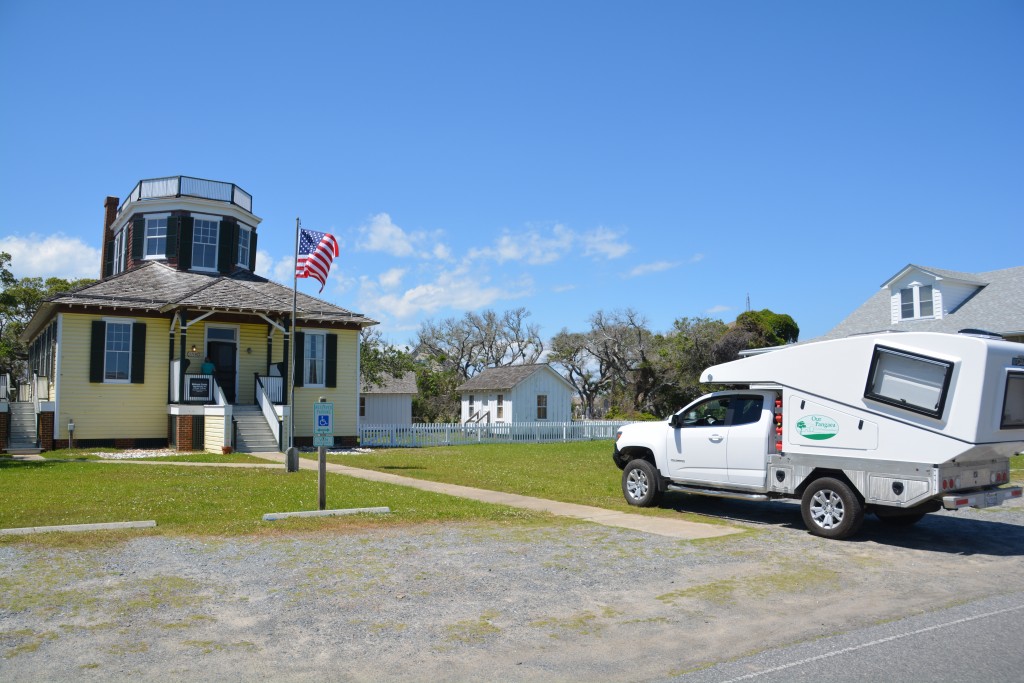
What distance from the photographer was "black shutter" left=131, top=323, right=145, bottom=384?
24.7 meters

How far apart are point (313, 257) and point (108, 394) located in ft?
27.1

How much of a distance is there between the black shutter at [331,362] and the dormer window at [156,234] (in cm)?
751

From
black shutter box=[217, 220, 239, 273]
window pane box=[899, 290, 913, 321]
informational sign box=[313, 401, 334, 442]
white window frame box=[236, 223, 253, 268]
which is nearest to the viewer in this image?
informational sign box=[313, 401, 334, 442]

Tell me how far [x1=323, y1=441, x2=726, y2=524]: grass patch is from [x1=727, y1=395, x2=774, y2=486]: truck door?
95cm

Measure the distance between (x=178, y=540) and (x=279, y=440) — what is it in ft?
50.6

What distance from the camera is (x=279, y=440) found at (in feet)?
78.9

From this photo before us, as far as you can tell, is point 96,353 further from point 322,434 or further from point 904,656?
point 904,656

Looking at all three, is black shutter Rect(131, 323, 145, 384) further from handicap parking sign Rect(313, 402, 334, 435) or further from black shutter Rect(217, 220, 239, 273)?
handicap parking sign Rect(313, 402, 334, 435)

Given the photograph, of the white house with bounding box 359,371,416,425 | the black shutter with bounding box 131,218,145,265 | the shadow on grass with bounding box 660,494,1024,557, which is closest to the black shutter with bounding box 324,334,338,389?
the black shutter with bounding box 131,218,145,265

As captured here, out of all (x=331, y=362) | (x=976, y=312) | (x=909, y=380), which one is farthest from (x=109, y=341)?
(x=976, y=312)

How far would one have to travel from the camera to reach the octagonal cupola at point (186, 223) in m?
28.9

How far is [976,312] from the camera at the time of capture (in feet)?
99.4

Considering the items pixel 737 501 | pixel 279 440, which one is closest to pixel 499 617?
pixel 737 501

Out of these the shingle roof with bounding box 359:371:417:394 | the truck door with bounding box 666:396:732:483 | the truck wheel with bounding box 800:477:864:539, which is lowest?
the truck wheel with bounding box 800:477:864:539
